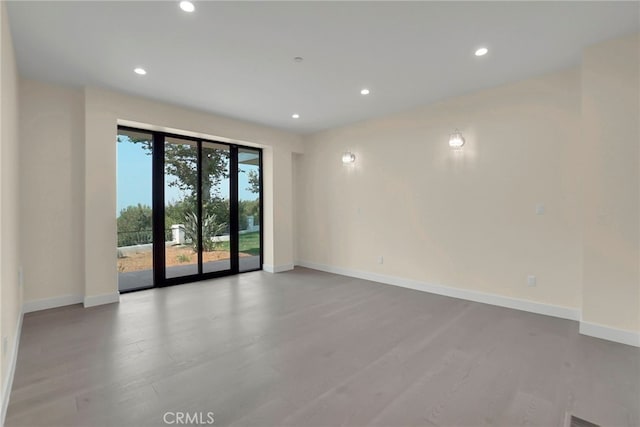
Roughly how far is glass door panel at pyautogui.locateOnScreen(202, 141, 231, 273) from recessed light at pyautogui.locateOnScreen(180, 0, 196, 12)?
3.05 meters

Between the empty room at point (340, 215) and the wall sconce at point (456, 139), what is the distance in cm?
10

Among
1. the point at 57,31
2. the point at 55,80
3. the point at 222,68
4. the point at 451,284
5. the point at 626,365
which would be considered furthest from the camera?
the point at 451,284

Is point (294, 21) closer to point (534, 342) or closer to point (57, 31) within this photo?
point (57, 31)

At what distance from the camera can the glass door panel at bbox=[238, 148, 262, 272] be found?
223 inches

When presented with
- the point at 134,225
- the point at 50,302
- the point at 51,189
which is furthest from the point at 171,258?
the point at 51,189

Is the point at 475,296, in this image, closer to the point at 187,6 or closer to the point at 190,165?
the point at 187,6

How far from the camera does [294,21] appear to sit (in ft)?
7.89

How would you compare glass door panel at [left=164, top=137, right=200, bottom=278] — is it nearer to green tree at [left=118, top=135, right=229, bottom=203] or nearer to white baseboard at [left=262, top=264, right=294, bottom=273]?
green tree at [left=118, top=135, right=229, bottom=203]

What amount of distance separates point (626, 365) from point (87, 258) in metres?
5.54

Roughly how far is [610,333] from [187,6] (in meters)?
4.61

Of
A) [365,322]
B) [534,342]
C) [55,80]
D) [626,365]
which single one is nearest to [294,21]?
[365,322]

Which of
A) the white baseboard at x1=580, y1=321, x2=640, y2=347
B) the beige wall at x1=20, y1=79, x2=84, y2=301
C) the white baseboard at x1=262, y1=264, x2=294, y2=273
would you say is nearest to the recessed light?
the beige wall at x1=20, y1=79, x2=84, y2=301

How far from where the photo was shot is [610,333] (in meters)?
2.75

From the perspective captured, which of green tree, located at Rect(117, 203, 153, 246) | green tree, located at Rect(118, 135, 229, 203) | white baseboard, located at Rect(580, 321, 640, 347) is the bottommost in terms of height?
white baseboard, located at Rect(580, 321, 640, 347)
